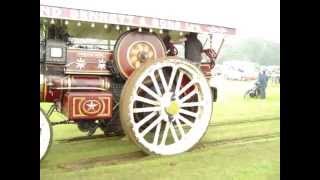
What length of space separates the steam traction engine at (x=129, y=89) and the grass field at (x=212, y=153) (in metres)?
0.06

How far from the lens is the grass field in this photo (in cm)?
257

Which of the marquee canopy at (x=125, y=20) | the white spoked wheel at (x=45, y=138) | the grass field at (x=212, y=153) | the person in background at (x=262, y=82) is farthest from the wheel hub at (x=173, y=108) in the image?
the white spoked wheel at (x=45, y=138)

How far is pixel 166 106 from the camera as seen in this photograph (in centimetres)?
271

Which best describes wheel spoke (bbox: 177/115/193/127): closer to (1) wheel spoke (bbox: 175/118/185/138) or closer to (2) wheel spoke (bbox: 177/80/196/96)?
(1) wheel spoke (bbox: 175/118/185/138)

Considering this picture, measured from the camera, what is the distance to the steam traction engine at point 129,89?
2.52 m

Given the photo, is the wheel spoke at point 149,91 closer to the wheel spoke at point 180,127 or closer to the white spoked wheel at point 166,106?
the white spoked wheel at point 166,106

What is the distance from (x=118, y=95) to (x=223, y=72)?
654 mm

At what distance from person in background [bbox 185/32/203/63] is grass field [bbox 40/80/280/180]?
0.69 ft

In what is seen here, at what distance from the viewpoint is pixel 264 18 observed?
9.45 feet

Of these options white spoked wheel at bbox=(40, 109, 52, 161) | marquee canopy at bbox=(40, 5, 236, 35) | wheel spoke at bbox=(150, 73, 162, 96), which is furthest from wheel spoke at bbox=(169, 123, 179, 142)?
white spoked wheel at bbox=(40, 109, 52, 161)

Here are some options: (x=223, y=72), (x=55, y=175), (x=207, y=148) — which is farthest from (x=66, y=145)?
(x=223, y=72)

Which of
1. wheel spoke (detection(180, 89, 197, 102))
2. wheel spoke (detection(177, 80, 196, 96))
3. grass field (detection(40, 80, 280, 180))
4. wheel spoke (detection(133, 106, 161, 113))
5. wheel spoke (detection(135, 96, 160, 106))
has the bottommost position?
grass field (detection(40, 80, 280, 180))
